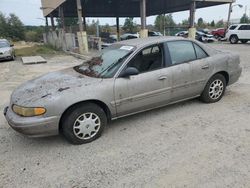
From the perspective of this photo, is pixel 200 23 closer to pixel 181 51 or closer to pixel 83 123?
pixel 181 51

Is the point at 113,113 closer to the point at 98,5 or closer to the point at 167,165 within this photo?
the point at 167,165

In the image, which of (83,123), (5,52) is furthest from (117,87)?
(5,52)

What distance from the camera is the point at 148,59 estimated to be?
402cm

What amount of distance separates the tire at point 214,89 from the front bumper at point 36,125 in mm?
3075

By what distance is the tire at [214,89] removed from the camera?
4.68 meters

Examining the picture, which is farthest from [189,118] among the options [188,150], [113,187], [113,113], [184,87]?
[113,187]

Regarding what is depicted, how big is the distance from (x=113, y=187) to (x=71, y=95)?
4.62ft

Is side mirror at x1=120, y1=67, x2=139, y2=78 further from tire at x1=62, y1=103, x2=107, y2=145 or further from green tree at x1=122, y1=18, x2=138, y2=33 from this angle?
green tree at x1=122, y1=18, x2=138, y2=33

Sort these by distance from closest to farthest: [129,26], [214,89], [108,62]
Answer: [108,62], [214,89], [129,26]

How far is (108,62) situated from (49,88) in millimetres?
1125

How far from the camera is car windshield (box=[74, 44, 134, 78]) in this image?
12.3ft

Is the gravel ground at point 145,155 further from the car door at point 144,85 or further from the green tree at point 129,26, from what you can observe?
the green tree at point 129,26

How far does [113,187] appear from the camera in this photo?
2.52m

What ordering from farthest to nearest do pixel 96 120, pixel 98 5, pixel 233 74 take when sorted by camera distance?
pixel 98 5, pixel 233 74, pixel 96 120
